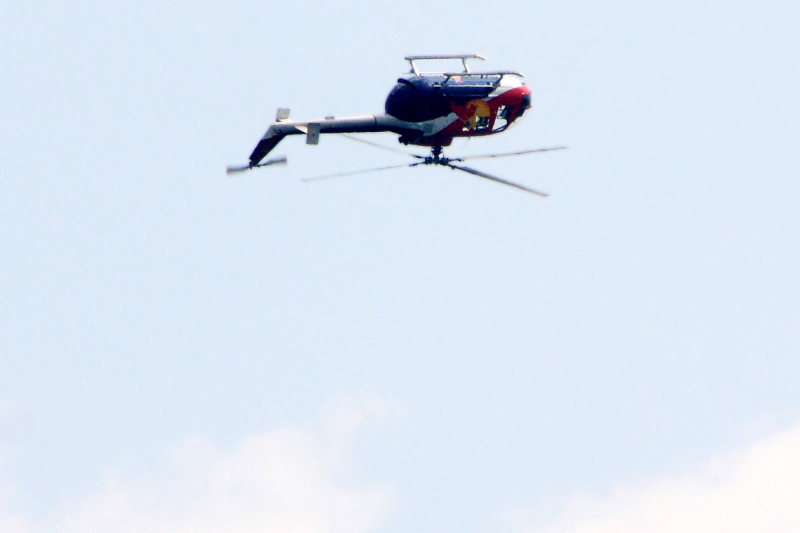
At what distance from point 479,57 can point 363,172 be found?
960 cm

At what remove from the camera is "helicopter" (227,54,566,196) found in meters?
123

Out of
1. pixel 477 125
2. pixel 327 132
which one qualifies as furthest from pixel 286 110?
pixel 477 125

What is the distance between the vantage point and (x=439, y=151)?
124750mm

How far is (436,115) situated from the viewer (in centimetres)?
12331

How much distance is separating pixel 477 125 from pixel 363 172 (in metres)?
8.26

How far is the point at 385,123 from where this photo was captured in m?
124

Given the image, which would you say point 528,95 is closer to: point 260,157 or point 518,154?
point 518,154

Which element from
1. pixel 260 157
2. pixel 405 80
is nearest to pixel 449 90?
pixel 405 80

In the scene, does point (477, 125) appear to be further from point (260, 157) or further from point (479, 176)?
point (260, 157)

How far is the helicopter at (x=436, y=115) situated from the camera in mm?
122750

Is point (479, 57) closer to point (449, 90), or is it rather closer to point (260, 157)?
point (449, 90)

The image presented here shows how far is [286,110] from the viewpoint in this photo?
410 ft

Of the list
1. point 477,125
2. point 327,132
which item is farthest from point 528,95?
point 327,132

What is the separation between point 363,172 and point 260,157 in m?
8.02
